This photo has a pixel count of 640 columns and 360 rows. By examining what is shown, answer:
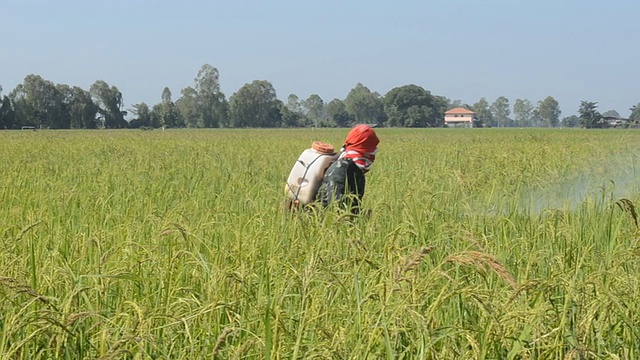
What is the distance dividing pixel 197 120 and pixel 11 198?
399 feet

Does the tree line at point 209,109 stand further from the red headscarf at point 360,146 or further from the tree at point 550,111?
the red headscarf at point 360,146

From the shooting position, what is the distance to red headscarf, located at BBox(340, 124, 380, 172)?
15.9 ft

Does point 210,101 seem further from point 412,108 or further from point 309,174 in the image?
point 309,174

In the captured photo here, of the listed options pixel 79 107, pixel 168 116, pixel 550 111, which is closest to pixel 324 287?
pixel 79 107

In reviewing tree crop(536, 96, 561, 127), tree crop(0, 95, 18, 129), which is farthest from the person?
tree crop(536, 96, 561, 127)

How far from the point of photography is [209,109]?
126 meters

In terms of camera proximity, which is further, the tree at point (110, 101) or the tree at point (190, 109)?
the tree at point (190, 109)

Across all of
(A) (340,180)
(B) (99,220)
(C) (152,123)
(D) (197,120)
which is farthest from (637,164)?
(D) (197,120)

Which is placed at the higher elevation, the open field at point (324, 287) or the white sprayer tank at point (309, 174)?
the white sprayer tank at point (309, 174)

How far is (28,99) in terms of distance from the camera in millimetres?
91375

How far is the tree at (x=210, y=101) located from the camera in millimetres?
124125

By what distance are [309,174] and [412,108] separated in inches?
4978

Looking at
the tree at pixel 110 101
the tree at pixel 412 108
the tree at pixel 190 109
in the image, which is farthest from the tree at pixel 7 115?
the tree at pixel 412 108

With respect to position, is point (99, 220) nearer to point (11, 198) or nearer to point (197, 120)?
point (11, 198)
